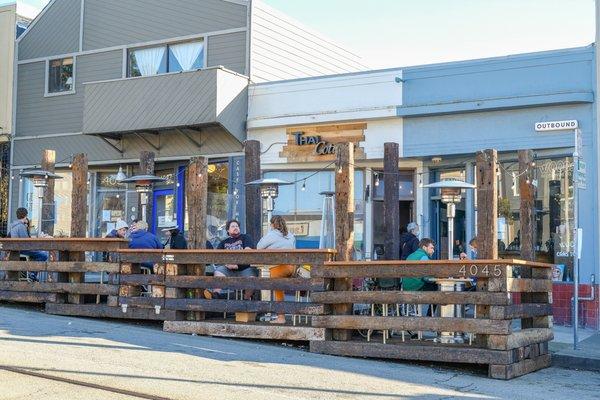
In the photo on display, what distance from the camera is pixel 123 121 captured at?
20406mm

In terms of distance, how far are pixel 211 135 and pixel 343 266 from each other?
9329 millimetres

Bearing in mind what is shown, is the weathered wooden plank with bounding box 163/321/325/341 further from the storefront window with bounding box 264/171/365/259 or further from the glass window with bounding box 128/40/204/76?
the glass window with bounding box 128/40/204/76

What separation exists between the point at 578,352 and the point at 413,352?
2.86m

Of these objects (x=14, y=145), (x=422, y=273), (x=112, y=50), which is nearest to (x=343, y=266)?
(x=422, y=273)

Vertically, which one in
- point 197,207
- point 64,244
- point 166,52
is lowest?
point 64,244

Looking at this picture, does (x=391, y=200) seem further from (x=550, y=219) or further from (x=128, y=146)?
(x=128, y=146)

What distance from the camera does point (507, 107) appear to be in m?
16.3

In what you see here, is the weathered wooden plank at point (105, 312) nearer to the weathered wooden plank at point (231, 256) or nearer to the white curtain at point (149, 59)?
the weathered wooden plank at point (231, 256)

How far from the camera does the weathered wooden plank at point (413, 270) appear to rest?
10375 mm

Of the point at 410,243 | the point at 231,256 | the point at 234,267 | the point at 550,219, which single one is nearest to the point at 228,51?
the point at 410,243

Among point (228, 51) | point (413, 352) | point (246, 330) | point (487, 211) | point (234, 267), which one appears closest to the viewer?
point (413, 352)

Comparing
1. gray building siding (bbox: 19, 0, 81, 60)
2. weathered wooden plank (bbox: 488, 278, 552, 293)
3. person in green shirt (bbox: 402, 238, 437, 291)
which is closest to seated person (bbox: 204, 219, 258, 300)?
person in green shirt (bbox: 402, 238, 437, 291)

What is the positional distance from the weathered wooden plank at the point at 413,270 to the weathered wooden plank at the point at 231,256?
0.74 ft

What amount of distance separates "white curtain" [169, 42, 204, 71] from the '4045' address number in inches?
469
